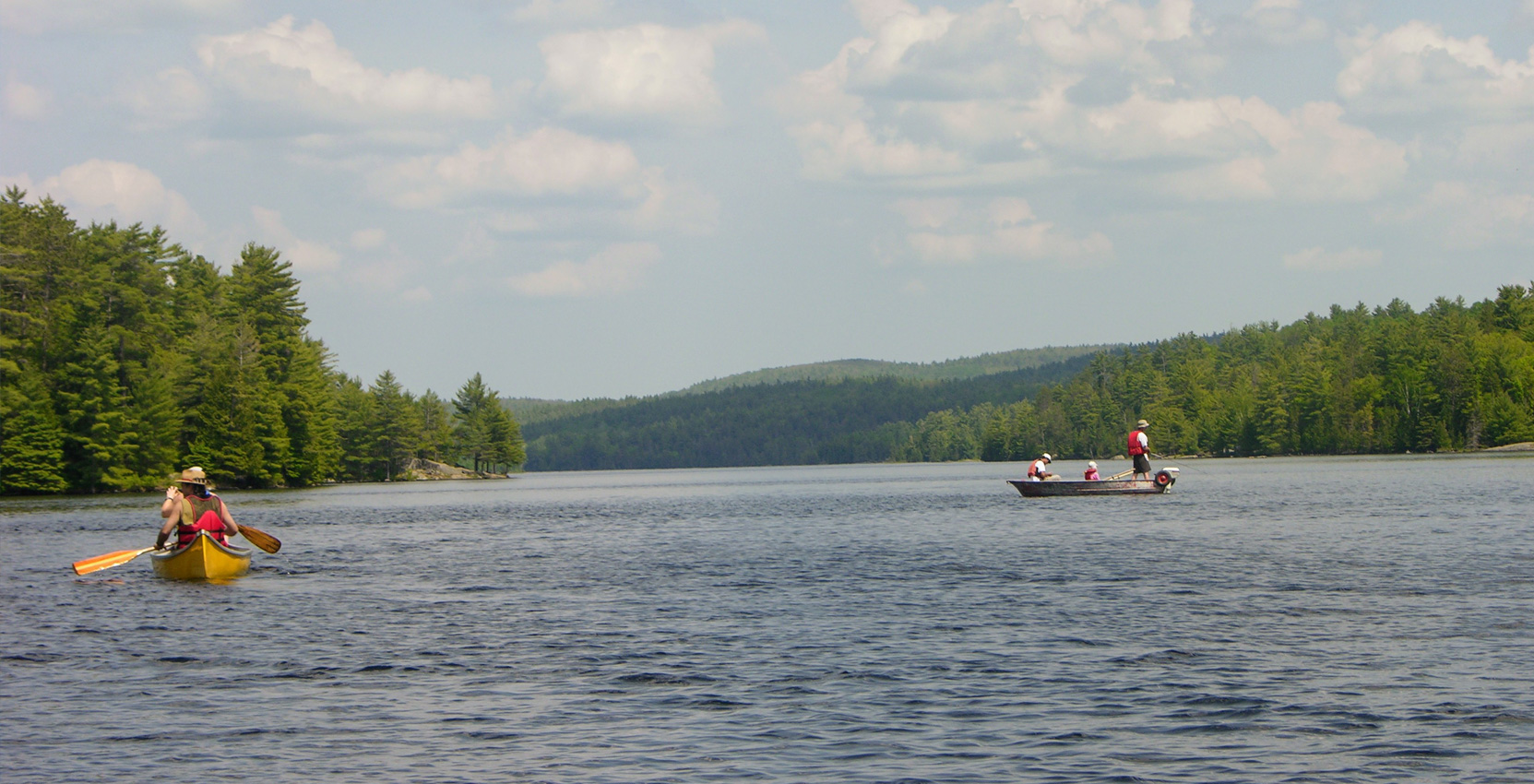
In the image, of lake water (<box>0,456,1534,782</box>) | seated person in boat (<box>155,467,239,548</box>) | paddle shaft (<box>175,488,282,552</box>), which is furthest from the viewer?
paddle shaft (<box>175,488,282,552</box>)

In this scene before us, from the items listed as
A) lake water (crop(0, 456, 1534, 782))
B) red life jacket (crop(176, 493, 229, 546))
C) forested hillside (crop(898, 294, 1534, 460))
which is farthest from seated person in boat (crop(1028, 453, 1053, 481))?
forested hillside (crop(898, 294, 1534, 460))

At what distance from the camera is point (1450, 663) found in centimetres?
1856

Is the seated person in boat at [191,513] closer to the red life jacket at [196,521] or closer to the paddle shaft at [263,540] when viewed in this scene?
the red life jacket at [196,521]

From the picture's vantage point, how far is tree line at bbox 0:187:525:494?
9488cm

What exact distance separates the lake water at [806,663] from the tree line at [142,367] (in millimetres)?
58476

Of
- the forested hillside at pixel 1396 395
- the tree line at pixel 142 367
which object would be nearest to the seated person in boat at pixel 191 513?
the tree line at pixel 142 367

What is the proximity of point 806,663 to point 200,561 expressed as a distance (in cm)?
2145

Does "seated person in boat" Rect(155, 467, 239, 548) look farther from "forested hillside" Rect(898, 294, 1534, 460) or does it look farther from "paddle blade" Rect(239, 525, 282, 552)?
"forested hillside" Rect(898, 294, 1534, 460)

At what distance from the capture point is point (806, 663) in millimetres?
20219

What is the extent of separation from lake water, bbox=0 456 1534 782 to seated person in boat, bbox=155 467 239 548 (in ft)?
5.15

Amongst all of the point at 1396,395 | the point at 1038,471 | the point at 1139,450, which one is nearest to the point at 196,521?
the point at 1038,471

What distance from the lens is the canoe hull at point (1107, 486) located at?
70.8 meters

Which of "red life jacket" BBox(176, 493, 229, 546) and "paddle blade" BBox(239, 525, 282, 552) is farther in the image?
"paddle blade" BBox(239, 525, 282, 552)

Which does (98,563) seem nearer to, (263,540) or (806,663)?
(263,540)
